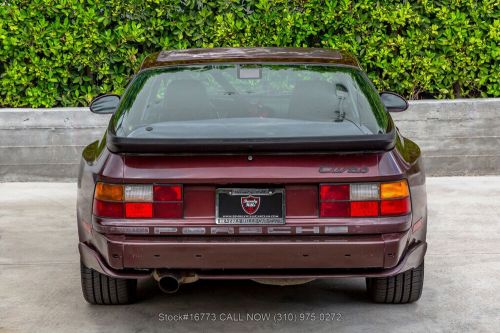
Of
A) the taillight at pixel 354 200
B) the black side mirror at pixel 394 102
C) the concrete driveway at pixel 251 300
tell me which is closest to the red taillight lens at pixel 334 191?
the taillight at pixel 354 200

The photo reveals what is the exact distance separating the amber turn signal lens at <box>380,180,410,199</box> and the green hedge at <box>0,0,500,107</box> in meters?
5.36

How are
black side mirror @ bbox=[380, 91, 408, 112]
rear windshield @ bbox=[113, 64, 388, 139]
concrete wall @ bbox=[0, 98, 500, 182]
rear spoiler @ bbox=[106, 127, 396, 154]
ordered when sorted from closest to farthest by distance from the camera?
rear spoiler @ bbox=[106, 127, 396, 154] → rear windshield @ bbox=[113, 64, 388, 139] → black side mirror @ bbox=[380, 91, 408, 112] → concrete wall @ bbox=[0, 98, 500, 182]

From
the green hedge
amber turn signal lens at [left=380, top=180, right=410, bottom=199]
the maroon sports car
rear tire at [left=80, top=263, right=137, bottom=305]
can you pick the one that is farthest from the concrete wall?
amber turn signal lens at [left=380, top=180, right=410, bottom=199]

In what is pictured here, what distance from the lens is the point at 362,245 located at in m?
4.81

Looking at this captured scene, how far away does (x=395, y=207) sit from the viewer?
16.0 feet

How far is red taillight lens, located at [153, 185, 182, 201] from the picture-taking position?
4.82 m

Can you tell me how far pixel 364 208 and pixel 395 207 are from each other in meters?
0.17

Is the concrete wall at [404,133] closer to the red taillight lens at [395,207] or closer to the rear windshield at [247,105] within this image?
the rear windshield at [247,105]

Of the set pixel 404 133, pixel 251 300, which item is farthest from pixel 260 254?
pixel 404 133

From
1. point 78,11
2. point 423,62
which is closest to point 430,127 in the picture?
point 423,62

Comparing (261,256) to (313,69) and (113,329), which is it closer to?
(113,329)

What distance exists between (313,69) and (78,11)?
4.74 metres

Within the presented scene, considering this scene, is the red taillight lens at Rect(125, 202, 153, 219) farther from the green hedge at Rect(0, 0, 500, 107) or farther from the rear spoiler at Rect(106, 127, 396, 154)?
the green hedge at Rect(0, 0, 500, 107)

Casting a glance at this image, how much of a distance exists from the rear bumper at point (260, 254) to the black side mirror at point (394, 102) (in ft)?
5.30
